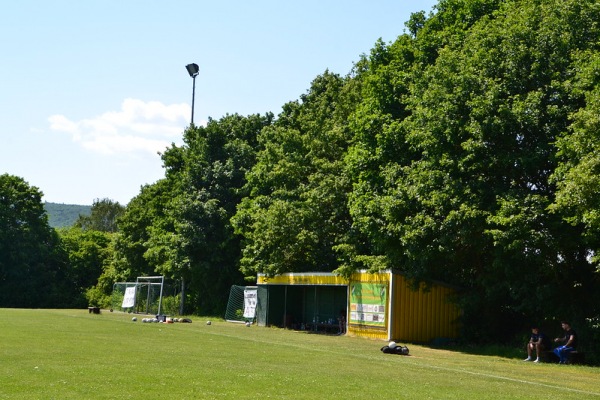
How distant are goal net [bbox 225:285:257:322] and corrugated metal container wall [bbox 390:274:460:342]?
13.1 meters

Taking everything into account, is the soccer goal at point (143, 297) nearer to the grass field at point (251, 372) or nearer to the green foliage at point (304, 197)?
the green foliage at point (304, 197)

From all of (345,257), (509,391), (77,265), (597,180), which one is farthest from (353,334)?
(77,265)

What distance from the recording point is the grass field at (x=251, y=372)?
1390 cm

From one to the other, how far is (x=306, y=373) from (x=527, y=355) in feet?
44.6

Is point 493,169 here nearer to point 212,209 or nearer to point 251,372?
point 251,372

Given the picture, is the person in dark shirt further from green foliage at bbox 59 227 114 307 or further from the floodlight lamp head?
green foliage at bbox 59 227 114 307

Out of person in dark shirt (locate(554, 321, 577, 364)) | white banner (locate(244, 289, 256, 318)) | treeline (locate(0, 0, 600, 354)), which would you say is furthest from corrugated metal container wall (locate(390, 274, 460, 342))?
white banner (locate(244, 289, 256, 318))

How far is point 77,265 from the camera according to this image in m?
84.6

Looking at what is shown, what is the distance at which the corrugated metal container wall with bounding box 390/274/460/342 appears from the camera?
34562 mm

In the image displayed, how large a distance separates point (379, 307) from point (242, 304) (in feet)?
50.3

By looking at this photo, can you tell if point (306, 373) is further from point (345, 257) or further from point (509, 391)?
point (345, 257)

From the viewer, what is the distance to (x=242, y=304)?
49.0 meters

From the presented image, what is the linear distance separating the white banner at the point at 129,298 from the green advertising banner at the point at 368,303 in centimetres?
2660

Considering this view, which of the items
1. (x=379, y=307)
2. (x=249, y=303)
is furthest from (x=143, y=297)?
(x=379, y=307)
